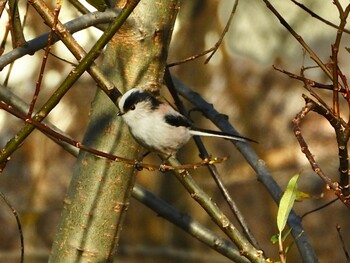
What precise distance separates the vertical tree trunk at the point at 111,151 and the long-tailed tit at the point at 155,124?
43mm

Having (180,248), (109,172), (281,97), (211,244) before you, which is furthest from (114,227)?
(281,97)

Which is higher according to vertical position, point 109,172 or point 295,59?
point 295,59

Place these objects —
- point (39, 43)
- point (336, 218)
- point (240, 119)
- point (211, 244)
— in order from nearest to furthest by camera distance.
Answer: point (39, 43)
point (211, 244)
point (240, 119)
point (336, 218)

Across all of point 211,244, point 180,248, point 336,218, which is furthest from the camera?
point 336,218

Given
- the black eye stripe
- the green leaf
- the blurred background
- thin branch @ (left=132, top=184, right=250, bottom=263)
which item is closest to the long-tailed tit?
the black eye stripe

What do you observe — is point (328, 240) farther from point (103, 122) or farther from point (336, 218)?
point (103, 122)

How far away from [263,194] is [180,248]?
4.80 ft

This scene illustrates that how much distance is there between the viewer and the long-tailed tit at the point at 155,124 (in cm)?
218

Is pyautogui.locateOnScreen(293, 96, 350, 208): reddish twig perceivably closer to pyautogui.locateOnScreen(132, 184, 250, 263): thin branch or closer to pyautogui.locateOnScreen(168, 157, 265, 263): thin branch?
pyautogui.locateOnScreen(168, 157, 265, 263): thin branch

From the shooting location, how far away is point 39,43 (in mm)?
1967

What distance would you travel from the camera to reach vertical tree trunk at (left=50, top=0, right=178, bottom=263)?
2.11 meters

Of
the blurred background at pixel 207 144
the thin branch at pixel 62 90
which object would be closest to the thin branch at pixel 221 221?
the thin branch at pixel 62 90

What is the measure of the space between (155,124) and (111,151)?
0.42 metres

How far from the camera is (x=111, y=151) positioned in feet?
7.08
